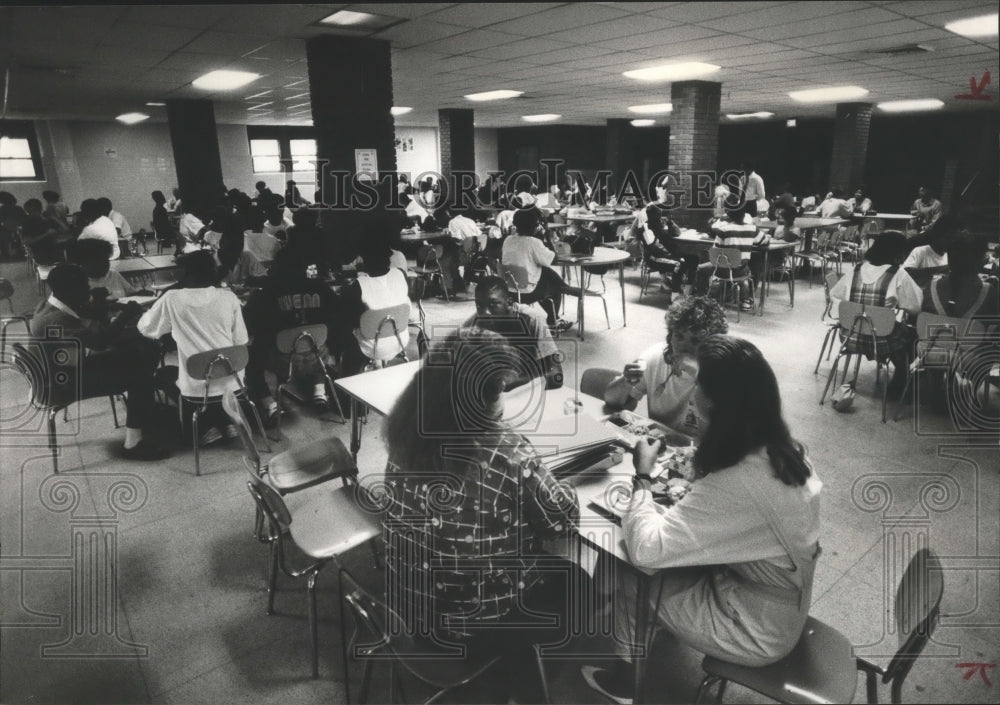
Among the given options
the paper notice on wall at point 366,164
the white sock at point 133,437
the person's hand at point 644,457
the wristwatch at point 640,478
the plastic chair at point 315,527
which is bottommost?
the white sock at point 133,437

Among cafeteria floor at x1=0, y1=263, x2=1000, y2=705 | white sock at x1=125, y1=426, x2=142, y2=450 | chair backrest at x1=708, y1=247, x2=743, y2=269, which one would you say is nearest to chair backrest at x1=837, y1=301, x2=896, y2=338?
cafeteria floor at x1=0, y1=263, x2=1000, y2=705

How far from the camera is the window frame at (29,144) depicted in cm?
1289

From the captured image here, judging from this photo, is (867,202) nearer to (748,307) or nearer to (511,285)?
(748,307)

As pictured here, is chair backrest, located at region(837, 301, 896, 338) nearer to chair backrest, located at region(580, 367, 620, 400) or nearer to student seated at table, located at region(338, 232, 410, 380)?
chair backrest, located at region(580, 367, 620, 400)

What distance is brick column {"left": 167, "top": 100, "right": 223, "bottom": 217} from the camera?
9953 millimetres

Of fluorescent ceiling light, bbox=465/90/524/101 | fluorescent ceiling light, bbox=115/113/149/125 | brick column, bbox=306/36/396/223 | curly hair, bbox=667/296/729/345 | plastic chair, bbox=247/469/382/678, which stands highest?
fluorescent ceiling light, bbox=115/113/149/125

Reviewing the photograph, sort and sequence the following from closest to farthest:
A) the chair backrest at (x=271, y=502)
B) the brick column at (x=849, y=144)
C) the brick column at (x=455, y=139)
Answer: the chair backrest at (x=271, y=502)
the brick column at (x=849, y=144)
the brick column at (x=455, y=139)

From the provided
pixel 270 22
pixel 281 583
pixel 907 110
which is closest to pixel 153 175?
pixel 270 22

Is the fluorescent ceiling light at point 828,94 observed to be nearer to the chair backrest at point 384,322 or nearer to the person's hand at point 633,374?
the chair backrest at point 384,322

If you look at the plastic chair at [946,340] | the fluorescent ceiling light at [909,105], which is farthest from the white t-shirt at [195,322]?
the fluorescent ceiling light at [909,105]

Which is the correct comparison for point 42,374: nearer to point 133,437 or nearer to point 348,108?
point 133,437

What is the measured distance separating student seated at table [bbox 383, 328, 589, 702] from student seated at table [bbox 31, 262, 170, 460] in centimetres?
293

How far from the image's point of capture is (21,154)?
13.2 meters

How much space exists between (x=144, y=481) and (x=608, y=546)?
3127 millimetres
